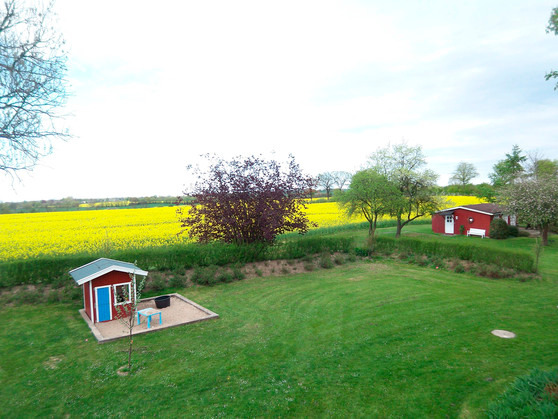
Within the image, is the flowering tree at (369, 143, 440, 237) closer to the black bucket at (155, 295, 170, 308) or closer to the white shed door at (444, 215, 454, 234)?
the white shed door at (444, 215, 454, 234)

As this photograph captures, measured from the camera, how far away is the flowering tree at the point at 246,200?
1789 cm

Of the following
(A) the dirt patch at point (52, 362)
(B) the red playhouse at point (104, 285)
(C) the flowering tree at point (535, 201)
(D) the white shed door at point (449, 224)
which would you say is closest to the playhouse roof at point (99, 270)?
(B) the red playhouse at point (104, 285)

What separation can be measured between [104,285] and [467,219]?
114ft

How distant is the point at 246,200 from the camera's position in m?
18.2

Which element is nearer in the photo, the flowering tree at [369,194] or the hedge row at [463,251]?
the hedge row at [463,251]

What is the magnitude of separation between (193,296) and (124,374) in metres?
6.61

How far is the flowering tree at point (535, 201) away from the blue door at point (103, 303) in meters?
29.2

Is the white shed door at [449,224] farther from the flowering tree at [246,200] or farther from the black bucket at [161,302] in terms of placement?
the black bucket at [161,302]

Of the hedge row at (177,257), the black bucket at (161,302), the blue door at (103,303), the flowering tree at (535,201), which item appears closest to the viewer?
the blue door at (103,303)

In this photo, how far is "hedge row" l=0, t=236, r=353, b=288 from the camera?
13.4 m

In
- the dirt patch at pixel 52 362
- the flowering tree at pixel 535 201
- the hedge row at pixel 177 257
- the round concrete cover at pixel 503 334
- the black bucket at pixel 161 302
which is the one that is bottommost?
the round concrete cover at pixel 503 334

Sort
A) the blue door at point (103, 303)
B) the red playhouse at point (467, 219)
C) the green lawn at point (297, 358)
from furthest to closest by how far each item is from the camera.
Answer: the red playhouse at point (467, 219) → the blue door at point (103, 303) → the green lawn at point (297, 358)

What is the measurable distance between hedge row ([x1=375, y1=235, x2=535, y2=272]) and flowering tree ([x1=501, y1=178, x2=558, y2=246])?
1076 cm

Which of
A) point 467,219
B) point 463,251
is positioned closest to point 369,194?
point 463,251
